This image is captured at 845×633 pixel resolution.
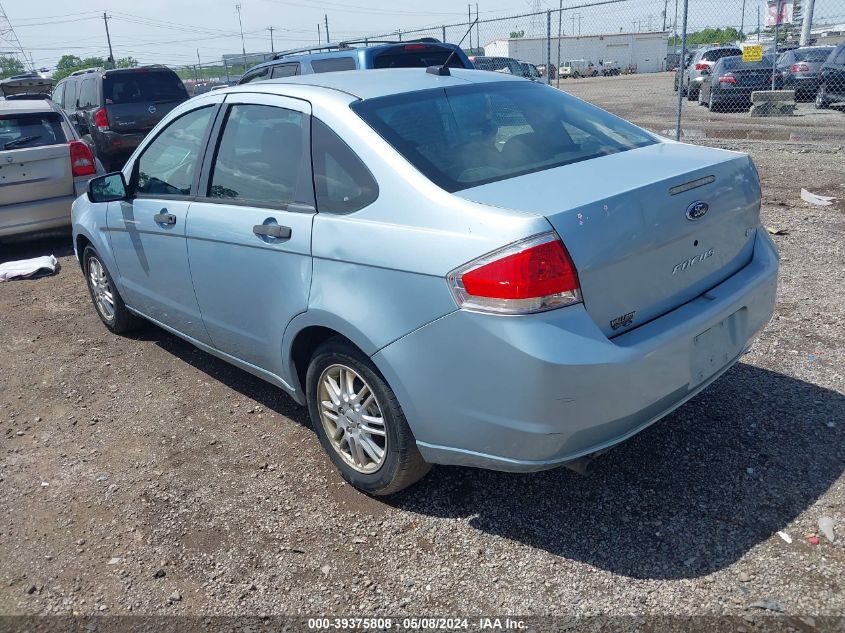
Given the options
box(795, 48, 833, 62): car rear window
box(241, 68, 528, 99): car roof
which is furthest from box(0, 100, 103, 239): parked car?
box(795, 48, 833, 62): car rear window

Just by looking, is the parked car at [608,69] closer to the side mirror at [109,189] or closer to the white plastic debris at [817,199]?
the white plastic debris at [817,199]

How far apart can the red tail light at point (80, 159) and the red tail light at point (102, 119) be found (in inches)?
182

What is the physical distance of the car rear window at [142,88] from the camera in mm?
12742

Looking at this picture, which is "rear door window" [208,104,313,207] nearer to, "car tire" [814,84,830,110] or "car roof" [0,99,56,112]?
"car roof" [0,99,56,112]

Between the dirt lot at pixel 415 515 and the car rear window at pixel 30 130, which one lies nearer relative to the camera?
the dirt lot at pixel 415 515

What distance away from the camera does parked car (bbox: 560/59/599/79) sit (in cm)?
5903

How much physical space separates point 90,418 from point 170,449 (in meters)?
0.75

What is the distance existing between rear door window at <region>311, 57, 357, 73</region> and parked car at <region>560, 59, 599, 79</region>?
5232 centimetres

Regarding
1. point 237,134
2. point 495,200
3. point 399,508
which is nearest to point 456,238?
point 495,200

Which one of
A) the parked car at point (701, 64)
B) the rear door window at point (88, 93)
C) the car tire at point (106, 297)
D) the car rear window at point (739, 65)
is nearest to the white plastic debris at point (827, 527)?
the car tire at point (106, 297)

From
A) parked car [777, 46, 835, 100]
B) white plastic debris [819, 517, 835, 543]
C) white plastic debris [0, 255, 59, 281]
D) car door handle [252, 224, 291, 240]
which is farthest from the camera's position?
parked car [777, 46, 835, 100]

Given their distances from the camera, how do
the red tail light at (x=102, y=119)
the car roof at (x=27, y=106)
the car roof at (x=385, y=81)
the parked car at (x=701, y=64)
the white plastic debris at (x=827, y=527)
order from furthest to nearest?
the parked car at (x=701, y=64), the red tail light at (x=102, y=119), the car roof at (x=27, y=106), the car roof at (x=385, y=81), the white plastic debris at (x=827, y=527)

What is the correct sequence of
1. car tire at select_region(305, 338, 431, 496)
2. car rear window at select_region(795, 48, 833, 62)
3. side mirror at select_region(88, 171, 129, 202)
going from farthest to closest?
1. car rear window at select_region(795, 48, 833, 62)
2. side mirror at select_region(88, 171, 129, 202)
3. car tire at select_region(305, 338, 431, 496)

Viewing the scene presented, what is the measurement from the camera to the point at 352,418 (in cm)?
324
